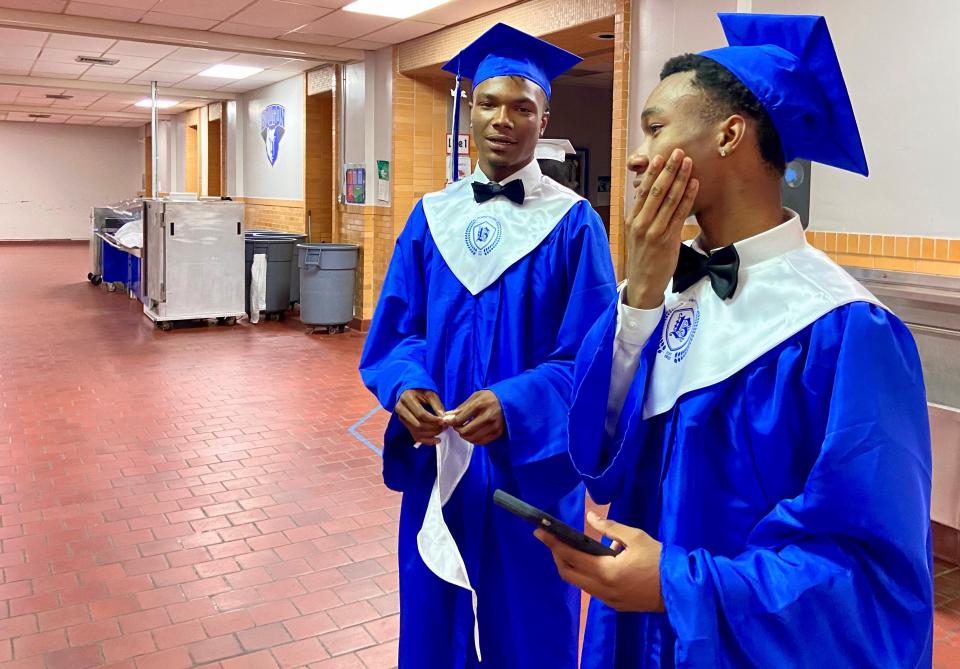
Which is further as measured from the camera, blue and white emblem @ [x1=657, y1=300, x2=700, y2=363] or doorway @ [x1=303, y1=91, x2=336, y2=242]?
doorway @ [x1=303, y1=91, x2=336, y2=242]

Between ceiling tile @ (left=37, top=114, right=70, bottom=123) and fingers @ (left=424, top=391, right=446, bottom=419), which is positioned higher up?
ceiling tile @ (left=37, top=114, right=70, bottom=123)

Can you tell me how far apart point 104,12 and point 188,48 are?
2449 mm

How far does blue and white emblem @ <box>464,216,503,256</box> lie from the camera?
6.87ft

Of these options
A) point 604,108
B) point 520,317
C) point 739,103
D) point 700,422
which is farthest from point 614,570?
point 604,108

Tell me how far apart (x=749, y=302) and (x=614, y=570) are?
38 centimetres

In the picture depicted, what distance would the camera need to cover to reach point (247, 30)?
876 cm

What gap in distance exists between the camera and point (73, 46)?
34.7 feet

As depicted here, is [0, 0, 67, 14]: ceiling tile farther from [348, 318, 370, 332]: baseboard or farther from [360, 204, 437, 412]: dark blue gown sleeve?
[360, 204, 437, 412]: dark blue gown sleeve

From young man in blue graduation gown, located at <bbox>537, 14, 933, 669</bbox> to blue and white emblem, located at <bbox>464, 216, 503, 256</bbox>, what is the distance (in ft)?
2.78

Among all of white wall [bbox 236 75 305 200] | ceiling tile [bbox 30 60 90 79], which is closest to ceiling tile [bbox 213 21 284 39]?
white wall [bbox 236 75 305 200]

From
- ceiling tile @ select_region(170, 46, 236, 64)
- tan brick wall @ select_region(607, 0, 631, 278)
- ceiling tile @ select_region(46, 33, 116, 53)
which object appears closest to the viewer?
tan brick wall @ select_region(607, 0, 631, 278)

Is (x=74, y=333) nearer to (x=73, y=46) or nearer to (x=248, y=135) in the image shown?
(x=73, y=46)

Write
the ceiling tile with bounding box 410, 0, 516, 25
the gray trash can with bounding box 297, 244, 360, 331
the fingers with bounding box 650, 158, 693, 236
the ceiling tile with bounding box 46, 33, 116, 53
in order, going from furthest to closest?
the ceiling tile with bounding box 46, 33, 116, 53 → the gray trash can with bounding box 297, 244, 360, 331 → the ceiling tile with bounding box 410, 0, 516, 25 → the fingers with bounding box 650, 158, 693, 236

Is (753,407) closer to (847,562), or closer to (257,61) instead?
(847,562)
